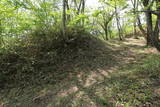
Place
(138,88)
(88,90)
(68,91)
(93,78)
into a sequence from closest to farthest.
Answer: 1. (138,88)
2. (88,90)
3. (68,91)
4. (93,78)

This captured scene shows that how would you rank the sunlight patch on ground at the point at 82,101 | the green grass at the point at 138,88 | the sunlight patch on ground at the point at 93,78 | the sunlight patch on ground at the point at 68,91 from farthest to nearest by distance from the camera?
the sunlight patch on ground at the point at 93,78 < the sunlight patch on ground at the point at 68,91 < the sunlight patch on ground at the point at 82,101 < the green grass at the point at 138,88

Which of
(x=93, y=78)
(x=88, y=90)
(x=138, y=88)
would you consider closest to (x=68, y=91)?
(x=88, y=90)

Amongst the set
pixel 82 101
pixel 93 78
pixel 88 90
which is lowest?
pixel 82 101

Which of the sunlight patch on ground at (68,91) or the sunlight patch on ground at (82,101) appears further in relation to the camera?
the sunlight patch on ground at (68,91)

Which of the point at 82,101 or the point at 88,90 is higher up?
the point at 88,90

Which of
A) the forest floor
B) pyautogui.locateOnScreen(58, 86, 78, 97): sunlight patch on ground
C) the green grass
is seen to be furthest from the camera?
pyautogui.locateOnScreen(58, 86, 78, 97): sunlight patch on ground

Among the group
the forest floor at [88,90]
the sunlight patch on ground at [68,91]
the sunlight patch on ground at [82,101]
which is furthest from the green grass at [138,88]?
the sunlight patch on ground at [68,91]

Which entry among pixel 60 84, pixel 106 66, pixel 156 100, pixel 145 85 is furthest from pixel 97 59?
pixel 156 100

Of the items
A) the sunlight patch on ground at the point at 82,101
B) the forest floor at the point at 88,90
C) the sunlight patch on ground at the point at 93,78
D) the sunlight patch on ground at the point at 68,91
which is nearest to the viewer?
the forest floor at the point at 88,90

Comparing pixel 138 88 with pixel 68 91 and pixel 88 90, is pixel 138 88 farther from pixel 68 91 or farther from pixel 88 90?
pixel 68 91

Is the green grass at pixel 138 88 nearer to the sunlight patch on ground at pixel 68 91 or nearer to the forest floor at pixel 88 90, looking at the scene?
the forest floor at pixel 88 90

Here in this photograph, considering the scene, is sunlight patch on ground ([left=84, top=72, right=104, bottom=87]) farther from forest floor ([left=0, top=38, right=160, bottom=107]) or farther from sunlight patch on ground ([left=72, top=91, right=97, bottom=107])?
sunlight patch on ground ([left=72, top=91, right=97, bottom=107])

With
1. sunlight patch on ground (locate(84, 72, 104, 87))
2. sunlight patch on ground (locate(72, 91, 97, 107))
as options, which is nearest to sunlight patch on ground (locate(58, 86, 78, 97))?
sunlight patch on ground (locate(72, 91, 97, 107))

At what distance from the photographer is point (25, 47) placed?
19.7ft
